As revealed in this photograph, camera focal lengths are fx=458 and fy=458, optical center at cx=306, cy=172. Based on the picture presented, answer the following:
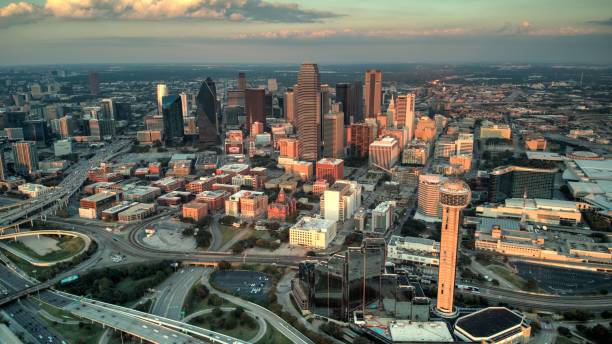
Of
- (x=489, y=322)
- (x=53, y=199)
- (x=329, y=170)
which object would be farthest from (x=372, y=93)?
(x=489, y=322)

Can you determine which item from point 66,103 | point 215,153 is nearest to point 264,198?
point 215,153

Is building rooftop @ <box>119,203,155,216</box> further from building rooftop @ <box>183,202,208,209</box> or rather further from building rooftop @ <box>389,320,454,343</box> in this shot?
building rooftop @ <box>389,320,454,343</box>

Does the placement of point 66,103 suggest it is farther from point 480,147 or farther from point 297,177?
point 480,147

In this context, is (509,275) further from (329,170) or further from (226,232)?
(329,170)

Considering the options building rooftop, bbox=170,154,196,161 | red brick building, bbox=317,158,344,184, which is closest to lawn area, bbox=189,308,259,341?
red brick building, bbox=317,158,344,184

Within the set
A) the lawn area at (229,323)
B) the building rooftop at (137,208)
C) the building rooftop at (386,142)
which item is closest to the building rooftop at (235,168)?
the building rooftop at (137,208)

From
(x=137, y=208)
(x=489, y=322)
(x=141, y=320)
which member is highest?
(x=137, y=208)
